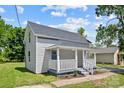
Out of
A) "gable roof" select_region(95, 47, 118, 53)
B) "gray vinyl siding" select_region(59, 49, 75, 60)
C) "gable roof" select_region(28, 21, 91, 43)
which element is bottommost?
"gray vinyl siding" select_region(59, 49, 75, 60)

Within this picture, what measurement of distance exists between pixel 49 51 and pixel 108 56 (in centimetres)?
1468

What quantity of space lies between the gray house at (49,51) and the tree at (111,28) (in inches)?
111

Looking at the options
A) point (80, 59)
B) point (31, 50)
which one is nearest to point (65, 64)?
point (31, 50)

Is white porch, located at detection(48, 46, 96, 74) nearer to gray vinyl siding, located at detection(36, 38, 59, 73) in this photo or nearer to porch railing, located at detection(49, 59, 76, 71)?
porch railing, located at detection(49, 59, 76, 71)

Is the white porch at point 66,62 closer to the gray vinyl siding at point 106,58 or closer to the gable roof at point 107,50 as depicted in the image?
the gray vinyl siding at point 106,58

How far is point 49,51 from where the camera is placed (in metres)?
14.8

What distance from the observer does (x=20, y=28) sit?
50.9ft

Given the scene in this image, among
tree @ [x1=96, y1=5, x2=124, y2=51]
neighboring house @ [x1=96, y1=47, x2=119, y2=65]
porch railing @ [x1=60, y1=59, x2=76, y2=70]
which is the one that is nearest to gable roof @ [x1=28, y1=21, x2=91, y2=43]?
tree @ [x1=96, y1=5, x2=124, y2=51]

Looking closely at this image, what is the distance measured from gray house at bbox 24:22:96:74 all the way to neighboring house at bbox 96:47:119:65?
11209 mm

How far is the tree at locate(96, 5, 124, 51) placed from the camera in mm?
16625

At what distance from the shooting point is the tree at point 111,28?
16625mm

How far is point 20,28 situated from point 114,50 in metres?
16.2

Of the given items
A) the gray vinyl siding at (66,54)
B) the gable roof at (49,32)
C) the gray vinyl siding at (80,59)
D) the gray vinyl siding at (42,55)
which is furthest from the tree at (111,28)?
the gray vinyl siding at (42,55)
